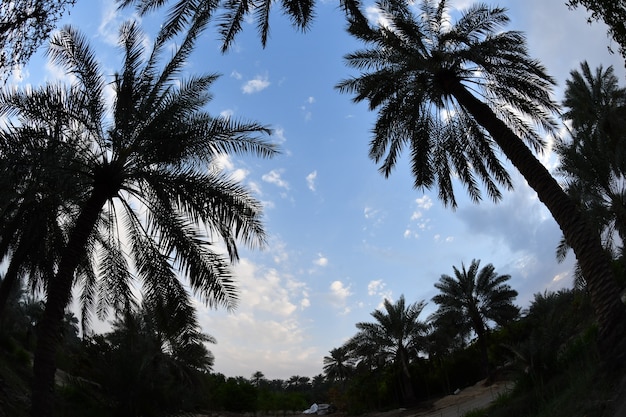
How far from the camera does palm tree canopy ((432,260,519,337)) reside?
112 feet

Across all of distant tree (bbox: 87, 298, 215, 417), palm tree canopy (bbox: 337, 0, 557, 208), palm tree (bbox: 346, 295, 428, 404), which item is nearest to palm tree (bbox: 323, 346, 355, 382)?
palm tree (bbox: 346, 295, 428, 404)

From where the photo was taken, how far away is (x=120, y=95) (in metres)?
10.4

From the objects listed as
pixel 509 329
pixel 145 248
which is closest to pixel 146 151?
pixel 145 248

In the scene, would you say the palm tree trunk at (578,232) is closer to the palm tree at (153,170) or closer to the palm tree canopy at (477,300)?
the palm tree at (153,170)

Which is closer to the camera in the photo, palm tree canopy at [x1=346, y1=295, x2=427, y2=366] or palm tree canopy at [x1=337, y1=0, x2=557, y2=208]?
palm tree canopy at [x1=337, y1=0, x2=557, y2=208]

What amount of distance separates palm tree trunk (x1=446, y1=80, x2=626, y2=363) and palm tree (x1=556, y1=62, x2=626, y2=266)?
10.4 meters

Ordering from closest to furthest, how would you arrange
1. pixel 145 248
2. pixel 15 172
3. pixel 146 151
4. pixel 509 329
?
pixel 15 172
pixel 146 151
pixel 145 248
pixel 509 329

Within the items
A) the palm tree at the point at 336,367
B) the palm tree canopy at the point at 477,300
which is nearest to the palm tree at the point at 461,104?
the palm tree canopy at the point at 477,300

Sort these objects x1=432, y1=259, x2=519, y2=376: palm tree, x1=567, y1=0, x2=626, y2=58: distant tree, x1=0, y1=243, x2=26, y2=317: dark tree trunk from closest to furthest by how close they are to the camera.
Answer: x1=567, y1=0, x2=626, y2=58: distant tree < x1=0, y1=243, x2=26, y2=317: dark tree trunk < x1=432, y1=259, x2=519, y2=376: palm tree

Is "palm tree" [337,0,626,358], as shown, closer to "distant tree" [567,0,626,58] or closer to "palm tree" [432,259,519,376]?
"distant tree" [567,0,626,58]

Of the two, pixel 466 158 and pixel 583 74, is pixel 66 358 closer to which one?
pixel 466 158

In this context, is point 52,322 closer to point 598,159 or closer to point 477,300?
point 598,159

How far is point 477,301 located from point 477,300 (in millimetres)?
74

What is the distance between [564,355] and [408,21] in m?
9.55
